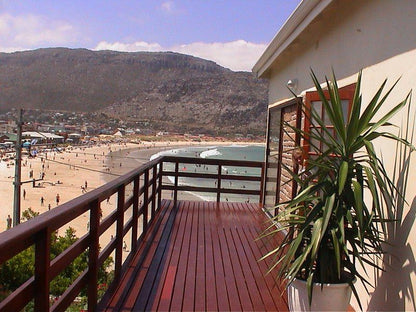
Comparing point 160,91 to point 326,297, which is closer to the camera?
point 326,297

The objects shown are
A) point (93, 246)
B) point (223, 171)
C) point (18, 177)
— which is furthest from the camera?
point (223, 171)

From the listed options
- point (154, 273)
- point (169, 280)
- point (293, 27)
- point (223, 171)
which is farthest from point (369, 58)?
point (223, 171)

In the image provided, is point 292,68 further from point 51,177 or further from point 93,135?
point 93,135

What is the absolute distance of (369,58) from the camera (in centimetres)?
264

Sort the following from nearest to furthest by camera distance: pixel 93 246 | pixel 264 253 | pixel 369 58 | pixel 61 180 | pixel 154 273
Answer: pixel 93 246
pixel 369 58
pixel 154 273
pixel 264 253
pixel 61 180

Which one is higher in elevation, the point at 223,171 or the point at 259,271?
the point at 259,271

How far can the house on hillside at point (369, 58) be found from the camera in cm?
210

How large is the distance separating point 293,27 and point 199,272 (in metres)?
2.44

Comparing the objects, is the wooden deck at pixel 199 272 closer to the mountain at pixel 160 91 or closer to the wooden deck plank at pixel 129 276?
the wooden deck plank at pixel 129 276

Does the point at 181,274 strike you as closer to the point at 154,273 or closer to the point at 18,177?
the point at 154,273

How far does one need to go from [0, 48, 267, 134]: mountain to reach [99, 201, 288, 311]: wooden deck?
62.6 meters

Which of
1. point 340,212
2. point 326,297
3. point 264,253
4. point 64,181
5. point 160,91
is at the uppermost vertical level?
point 160,91

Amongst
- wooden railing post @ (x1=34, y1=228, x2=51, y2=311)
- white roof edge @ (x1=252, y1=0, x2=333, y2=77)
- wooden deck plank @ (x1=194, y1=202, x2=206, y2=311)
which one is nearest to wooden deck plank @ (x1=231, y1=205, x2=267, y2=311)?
wooden deck plank @ (x1=194, y1=202, x2=206, y2=311)

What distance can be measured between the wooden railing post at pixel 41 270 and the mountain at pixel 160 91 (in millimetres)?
65367
